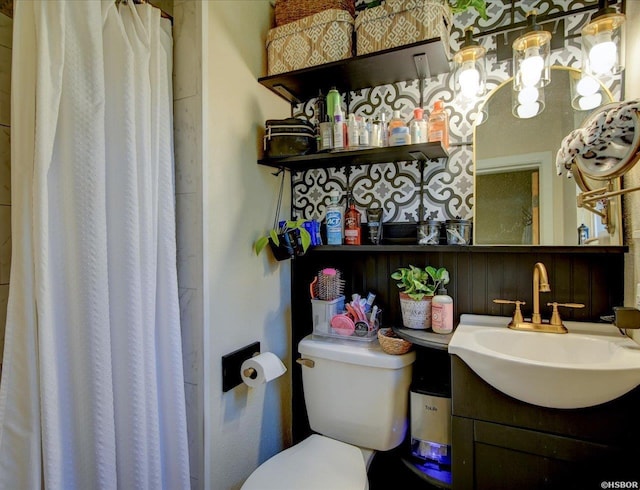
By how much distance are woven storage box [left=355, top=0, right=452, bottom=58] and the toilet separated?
3.88ft

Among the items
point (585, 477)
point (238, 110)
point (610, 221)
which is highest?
point (238, 110)

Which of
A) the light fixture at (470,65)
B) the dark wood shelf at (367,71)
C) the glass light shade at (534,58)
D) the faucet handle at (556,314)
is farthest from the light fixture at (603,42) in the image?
the faucet handle at (556,314)

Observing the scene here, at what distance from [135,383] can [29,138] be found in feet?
2.30

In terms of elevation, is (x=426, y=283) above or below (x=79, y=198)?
below

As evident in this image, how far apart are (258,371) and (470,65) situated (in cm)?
140

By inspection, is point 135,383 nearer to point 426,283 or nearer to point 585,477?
point 426,283

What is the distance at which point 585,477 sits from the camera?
3.08 feet

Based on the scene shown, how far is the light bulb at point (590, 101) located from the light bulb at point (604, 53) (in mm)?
98

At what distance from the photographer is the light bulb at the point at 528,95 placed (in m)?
1.30

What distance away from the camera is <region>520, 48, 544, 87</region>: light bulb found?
125 cm

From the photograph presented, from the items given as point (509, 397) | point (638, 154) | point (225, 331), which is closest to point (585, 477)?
point (509, 397)

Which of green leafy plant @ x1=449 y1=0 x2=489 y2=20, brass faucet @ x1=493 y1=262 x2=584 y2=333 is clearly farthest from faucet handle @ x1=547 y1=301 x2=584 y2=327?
green leafy plant @ x1=449 y1=0 x2=489 y2=20

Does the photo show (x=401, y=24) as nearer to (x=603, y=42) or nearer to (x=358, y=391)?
(x=603, y=42)

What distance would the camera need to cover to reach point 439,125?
1343 mm
